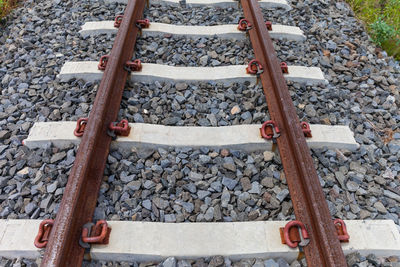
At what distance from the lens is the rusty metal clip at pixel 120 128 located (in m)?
2.26

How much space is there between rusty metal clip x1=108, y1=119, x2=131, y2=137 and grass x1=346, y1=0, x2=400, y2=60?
3.11 m

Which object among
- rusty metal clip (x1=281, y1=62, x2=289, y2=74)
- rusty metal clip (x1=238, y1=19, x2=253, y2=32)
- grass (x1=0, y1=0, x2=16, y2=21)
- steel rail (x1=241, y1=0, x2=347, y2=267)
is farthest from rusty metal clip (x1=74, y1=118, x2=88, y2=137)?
grass (x1=0, y1=0, x2=16, y2=21)

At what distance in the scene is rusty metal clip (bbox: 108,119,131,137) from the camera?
2258 millimetres

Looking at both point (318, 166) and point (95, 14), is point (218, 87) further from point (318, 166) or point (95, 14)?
point (95, 14)

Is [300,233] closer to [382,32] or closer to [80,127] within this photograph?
[80,127]

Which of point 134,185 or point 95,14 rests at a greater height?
point 95,14

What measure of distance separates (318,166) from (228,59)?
1409 mm

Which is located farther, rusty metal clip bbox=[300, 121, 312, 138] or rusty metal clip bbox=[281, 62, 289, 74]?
rusty metal clip bbox=[281, 62, 289, 74]

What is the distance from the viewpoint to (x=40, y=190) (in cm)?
206

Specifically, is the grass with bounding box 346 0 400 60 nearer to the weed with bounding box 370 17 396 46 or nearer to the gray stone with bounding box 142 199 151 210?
the weed with bounding box 370 17 396 46

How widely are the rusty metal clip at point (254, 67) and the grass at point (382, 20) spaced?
68.5 inches

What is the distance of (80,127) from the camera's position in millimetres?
2324

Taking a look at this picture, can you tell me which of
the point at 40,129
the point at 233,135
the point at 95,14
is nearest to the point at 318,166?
the point at 233,135

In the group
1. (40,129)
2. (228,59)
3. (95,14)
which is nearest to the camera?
(40,129)
